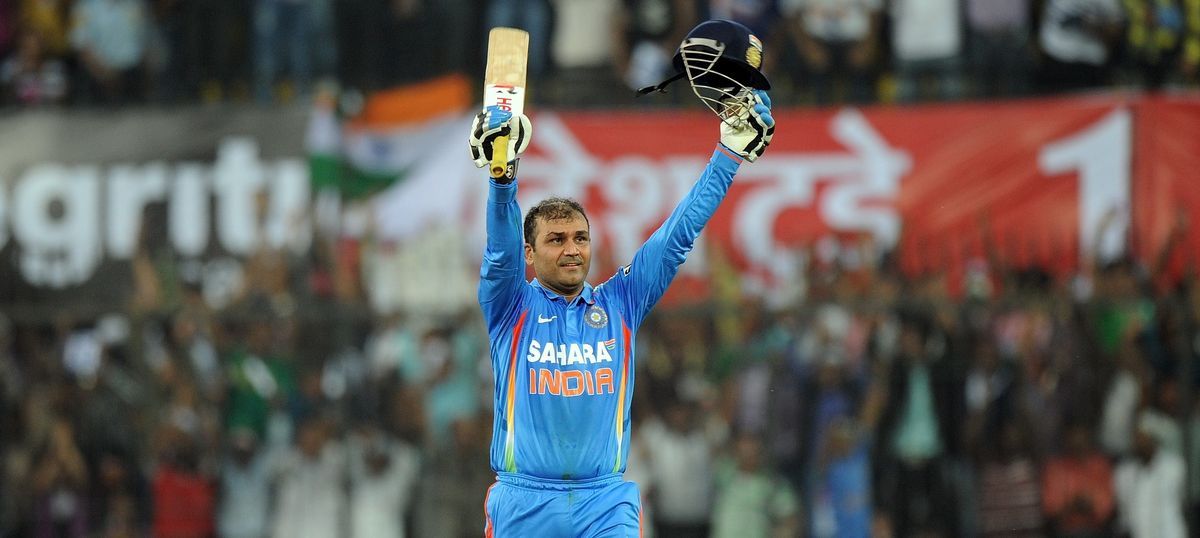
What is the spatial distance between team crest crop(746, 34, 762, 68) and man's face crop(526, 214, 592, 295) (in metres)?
1.06

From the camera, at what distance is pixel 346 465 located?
1560cm

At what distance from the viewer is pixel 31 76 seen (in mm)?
17500

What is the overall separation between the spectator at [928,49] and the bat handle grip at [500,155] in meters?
9.96

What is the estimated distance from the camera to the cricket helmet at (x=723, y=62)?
764 cm

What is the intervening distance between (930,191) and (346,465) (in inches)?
237

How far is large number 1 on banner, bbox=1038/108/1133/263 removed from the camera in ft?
51.2

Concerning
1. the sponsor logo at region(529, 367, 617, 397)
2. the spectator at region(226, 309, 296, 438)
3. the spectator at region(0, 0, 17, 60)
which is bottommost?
the spectator at region(226, 309, 296, 438)

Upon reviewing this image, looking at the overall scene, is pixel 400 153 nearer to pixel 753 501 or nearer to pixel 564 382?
pixel 753 501

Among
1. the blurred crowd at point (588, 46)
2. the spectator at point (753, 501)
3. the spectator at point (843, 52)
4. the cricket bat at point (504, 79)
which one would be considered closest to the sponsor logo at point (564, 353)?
the cricket bat at point (504, 79)

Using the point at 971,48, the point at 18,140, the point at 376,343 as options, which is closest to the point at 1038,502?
the point at 971,48

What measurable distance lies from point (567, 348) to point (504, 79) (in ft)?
3.96

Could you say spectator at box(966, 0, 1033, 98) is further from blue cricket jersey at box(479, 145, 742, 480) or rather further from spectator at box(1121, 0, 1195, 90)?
blue cricket jersey at box(479, 145, 742, 480)

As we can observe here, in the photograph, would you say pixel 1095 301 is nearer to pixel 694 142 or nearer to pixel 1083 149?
pixel 1083 149

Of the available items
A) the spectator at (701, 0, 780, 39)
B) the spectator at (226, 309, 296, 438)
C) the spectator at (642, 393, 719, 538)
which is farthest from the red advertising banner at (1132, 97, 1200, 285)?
the spectator at (226, 309, 296, 438)
